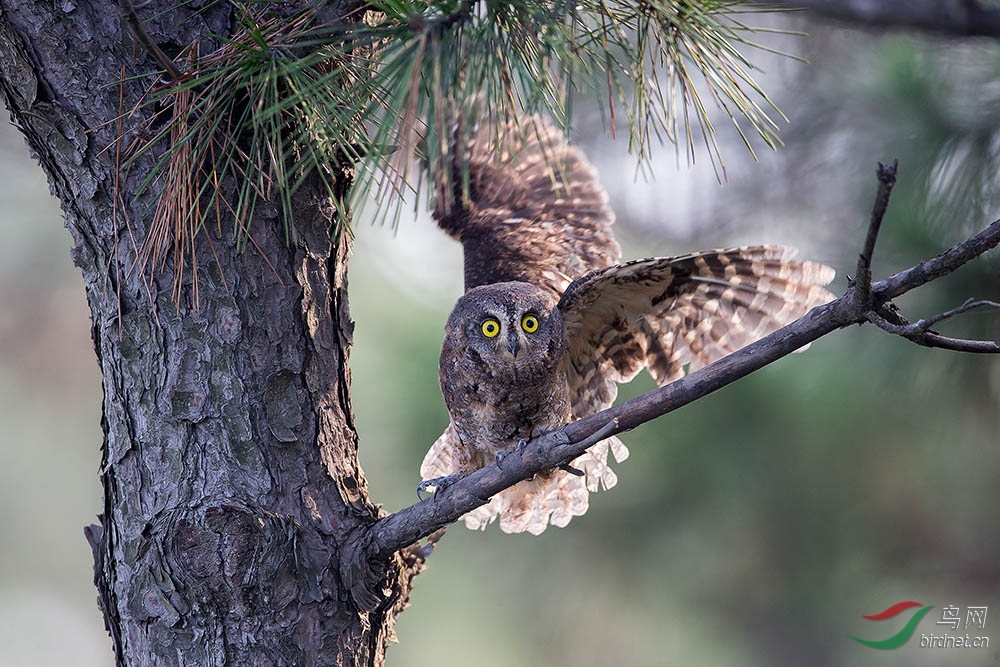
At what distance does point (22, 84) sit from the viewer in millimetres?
1571

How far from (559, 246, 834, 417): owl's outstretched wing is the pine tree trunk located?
0.79m

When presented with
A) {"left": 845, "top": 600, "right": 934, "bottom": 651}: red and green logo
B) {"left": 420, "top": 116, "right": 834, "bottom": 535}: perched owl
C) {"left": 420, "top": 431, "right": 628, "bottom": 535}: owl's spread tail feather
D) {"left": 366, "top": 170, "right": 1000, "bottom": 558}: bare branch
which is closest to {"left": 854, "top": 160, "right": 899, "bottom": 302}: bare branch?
{"left": 366, "top": 170, "right": 1000, "bottom": 558}: bare branch

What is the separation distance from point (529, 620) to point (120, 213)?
11.4 ft

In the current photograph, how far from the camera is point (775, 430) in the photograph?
3.80 m

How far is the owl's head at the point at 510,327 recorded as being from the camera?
2285 mm

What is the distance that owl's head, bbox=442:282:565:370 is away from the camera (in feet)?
7.50

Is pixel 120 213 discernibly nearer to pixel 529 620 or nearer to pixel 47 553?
pixel 529 620

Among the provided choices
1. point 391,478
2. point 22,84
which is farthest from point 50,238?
point 22,84

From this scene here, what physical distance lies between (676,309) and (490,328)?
51 cm

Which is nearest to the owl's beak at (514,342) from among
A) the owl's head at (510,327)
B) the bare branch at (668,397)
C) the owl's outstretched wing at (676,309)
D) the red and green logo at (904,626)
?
the owl's head at (510,327)

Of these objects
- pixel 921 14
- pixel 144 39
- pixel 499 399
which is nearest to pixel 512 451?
pixel 499 399

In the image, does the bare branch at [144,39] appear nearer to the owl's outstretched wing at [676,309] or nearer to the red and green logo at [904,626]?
the owl's outstretched wing at [676,309]

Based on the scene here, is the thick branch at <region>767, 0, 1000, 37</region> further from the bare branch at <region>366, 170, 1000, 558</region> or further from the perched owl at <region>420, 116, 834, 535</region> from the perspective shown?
the bare branch at <region>366, 170, 1000, 558</region>

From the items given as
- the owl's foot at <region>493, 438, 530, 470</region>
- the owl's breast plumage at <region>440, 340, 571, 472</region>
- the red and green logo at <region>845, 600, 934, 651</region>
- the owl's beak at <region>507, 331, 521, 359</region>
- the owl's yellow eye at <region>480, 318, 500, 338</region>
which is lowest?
the red and green logo at <region>845, 600, 934, 651</region>
